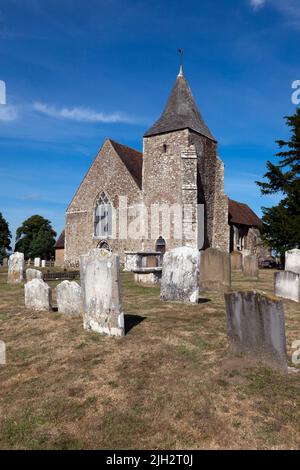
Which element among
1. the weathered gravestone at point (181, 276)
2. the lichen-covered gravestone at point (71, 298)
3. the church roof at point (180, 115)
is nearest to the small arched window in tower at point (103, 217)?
the church roof at point (180, 115)

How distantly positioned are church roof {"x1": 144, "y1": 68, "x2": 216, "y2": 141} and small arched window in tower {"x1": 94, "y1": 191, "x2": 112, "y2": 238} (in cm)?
642

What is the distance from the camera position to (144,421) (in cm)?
392

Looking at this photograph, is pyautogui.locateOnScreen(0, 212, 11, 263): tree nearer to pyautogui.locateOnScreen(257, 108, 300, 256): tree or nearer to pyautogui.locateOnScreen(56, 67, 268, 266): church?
pyautogui.locateOnScreen(56, 67, 268, 266): church

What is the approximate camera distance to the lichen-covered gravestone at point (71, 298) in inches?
324

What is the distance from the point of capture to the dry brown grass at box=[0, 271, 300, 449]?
12.0 feet

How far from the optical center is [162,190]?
2639 cm

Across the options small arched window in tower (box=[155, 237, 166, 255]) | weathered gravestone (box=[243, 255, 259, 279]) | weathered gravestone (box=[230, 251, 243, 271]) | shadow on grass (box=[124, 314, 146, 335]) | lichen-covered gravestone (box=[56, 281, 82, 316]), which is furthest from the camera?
Result: small arched window in tower (box=[155, 237, 166, 255])

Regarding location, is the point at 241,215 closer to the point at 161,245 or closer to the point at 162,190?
the point at 162,190

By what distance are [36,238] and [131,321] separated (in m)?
44.4

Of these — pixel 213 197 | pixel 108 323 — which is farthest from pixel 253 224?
pixel 108 323

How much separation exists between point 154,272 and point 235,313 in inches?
367

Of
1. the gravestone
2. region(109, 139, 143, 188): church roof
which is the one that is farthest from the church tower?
the gravestone

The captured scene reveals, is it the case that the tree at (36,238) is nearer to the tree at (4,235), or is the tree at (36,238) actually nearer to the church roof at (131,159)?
the tree at (4,235)
